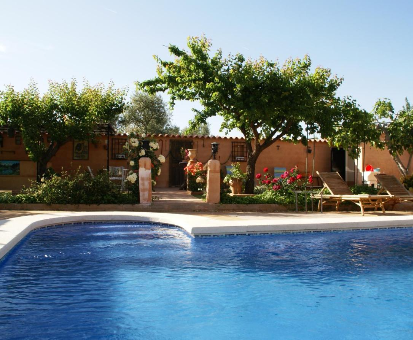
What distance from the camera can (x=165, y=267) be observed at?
19.5ft

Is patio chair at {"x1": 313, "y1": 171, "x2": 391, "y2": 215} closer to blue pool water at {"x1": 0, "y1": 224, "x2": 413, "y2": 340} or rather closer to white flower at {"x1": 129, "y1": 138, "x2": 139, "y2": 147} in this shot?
blue pool water at {"x1": 0, "y1": 224, "x2": 413, "y2": 340}

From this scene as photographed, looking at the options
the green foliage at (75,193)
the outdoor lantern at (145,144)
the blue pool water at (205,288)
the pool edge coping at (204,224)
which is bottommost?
the blue pool water at (205,288)

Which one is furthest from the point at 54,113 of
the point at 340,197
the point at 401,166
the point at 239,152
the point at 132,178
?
the point at 401,166

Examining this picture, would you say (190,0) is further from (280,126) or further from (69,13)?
(280,126)

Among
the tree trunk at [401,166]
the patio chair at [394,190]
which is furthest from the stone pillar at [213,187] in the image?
the tree trunk at [401,166]

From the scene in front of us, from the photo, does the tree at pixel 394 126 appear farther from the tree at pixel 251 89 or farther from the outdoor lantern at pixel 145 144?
the outdoor lantern at pixel 145 144

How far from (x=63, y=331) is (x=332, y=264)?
3.88m

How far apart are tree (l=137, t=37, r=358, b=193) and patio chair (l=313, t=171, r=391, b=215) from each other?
185 centimetres

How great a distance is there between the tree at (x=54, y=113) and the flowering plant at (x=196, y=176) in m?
4.05

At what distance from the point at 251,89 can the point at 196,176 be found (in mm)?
3688

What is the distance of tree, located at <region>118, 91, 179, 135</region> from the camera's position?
3338 centimetres

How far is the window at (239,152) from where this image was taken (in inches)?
766

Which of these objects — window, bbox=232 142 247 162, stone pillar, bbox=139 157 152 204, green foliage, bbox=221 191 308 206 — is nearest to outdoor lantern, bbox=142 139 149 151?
stone pillar, bbox=139 157 152 204

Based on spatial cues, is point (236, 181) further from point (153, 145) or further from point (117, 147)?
point (117, 147)
